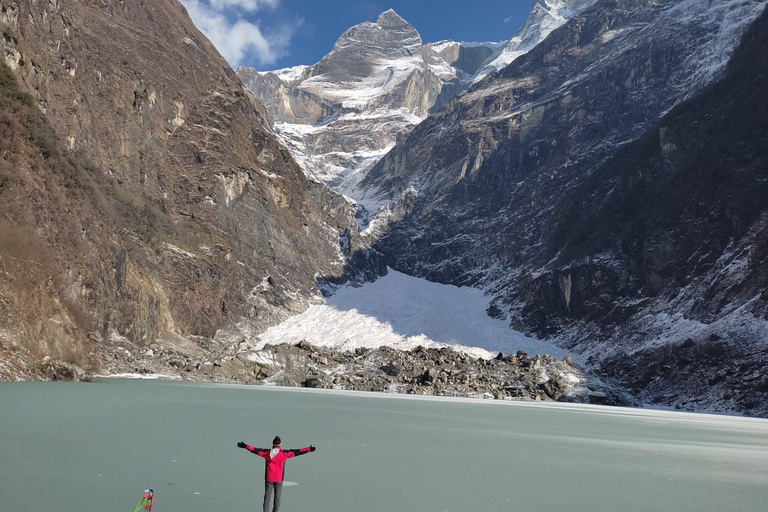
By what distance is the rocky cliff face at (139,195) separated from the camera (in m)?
52.0

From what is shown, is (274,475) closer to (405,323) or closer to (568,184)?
(405,323)

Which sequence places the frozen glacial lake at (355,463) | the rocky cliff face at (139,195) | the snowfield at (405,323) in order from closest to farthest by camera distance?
the frozen glacial lake at (355,463), the rocky cliff face at (139,195), the snowfield at (405,323)

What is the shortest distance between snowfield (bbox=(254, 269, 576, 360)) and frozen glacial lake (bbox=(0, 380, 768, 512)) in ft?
191

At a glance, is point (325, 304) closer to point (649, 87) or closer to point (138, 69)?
point (138, 69)

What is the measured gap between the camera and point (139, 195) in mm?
86875

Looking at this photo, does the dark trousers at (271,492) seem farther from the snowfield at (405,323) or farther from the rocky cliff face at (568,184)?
the snowfield at (405,323)

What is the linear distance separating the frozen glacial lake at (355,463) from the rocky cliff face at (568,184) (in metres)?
36.8

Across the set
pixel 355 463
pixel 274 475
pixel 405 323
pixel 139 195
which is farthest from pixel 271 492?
pixel 405 323

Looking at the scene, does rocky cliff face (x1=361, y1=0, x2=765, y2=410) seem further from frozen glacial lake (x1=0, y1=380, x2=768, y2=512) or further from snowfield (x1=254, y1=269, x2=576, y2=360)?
frozen glacial lake (x1=0, y1=380, x2=768, y2=512)

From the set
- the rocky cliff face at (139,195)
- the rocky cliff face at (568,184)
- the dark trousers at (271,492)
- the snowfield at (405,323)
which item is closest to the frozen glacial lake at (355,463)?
the dark trousers at (271,492)

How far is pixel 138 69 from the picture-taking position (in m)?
95.4

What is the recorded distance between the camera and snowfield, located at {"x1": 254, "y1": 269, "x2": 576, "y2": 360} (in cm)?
9112

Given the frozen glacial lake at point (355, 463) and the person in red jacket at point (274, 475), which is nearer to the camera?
the person in red jacket at point (274, 475)

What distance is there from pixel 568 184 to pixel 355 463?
109068mm
